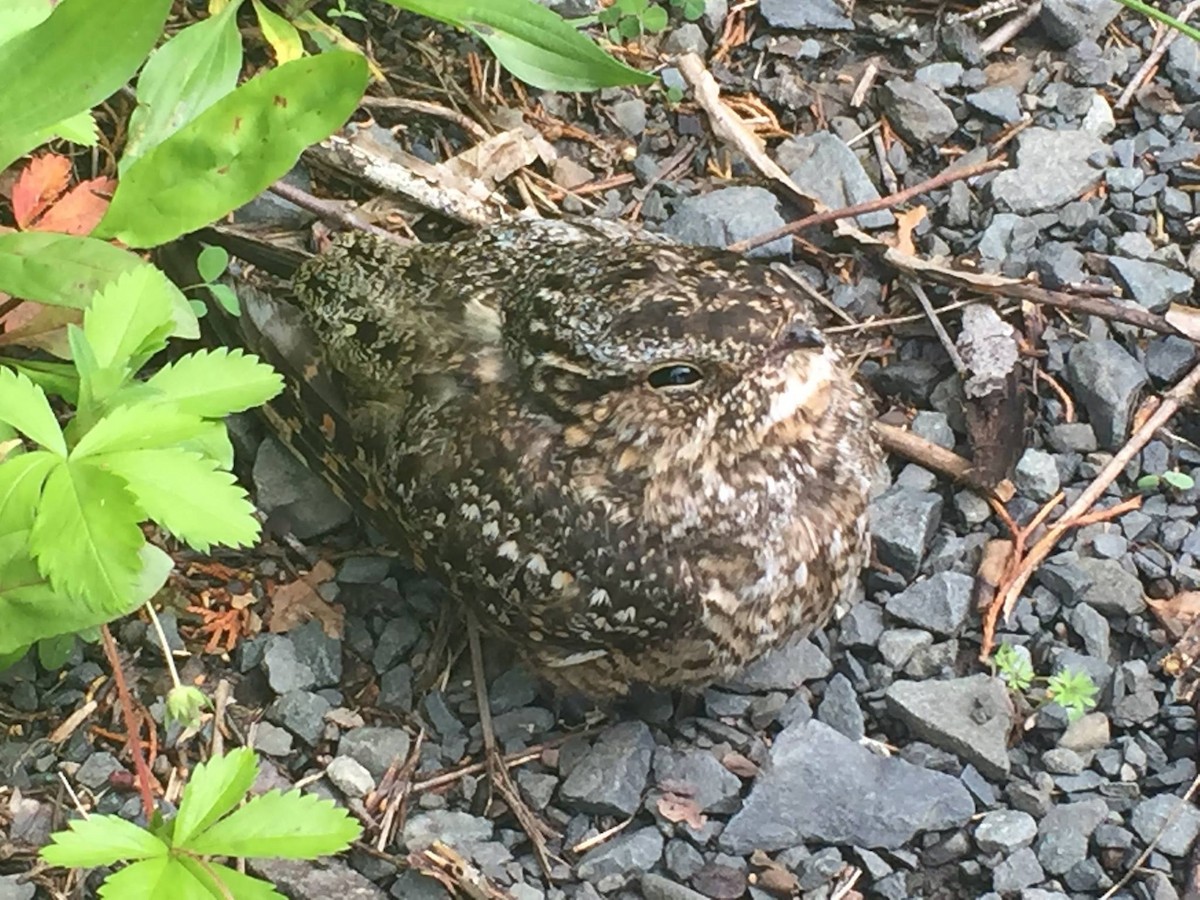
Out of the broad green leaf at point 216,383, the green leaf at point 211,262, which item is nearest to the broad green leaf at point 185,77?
the green leaf at point 211,262

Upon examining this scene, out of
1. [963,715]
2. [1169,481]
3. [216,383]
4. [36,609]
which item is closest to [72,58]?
[216,383]

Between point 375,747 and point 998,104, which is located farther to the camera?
point 998,104

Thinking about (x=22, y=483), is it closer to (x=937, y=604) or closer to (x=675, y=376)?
(x=675, y=376)

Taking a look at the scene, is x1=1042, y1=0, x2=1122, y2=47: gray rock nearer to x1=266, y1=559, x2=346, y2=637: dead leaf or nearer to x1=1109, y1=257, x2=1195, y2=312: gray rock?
x1=1109, y1=257, x2=1195, y2=312: gray rock

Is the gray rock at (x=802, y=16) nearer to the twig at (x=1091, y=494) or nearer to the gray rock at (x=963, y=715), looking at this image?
the twig at (x=1091, y=494)

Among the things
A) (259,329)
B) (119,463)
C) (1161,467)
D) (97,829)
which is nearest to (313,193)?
(259,329)

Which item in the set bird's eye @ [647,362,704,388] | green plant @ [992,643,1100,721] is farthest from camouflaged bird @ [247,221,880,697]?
green plant @ [992,643,1100,721]

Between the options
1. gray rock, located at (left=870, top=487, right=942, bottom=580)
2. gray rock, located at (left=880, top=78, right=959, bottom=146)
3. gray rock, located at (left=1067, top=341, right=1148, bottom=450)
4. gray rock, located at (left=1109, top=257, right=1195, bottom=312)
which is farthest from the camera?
gray rock, located at (left=880, top=78, right=959, bottom=146)
